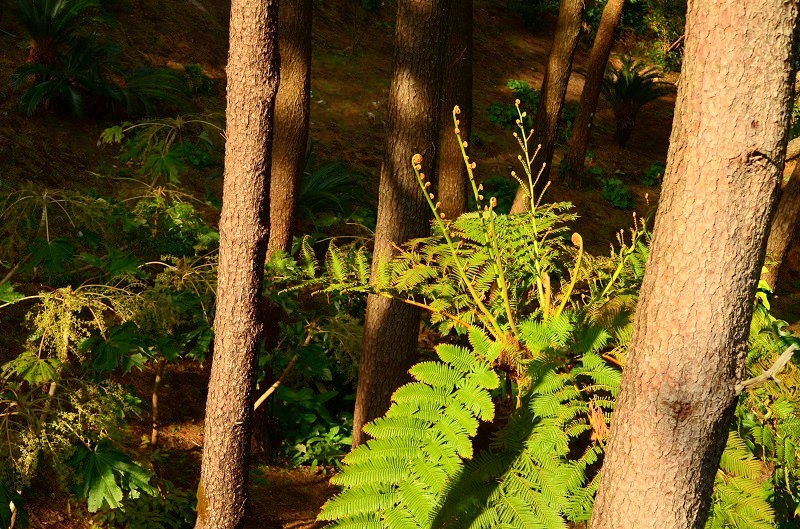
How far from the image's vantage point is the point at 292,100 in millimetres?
6973

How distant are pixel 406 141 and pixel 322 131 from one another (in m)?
6.33

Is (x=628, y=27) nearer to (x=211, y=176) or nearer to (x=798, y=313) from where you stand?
(x=798, y=313)

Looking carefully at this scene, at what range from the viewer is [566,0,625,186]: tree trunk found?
11125mm

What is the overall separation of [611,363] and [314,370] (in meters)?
2.24

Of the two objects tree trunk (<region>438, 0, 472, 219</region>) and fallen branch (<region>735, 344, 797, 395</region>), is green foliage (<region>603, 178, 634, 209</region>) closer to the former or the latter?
tree trunk (<region>438, 0, 472, 219</region>)

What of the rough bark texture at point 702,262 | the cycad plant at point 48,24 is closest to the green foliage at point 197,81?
the cycad plant at point 48,24

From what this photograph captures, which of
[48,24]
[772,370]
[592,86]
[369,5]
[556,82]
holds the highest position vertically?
[369,5]

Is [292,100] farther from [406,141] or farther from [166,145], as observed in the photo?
[406,141]

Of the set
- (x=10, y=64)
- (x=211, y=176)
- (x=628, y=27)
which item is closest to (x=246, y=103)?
(x=211, y=176)

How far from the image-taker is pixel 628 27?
60.3 ft

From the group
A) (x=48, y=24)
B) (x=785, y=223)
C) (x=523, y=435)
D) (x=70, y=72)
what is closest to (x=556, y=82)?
(x=785, y=223)

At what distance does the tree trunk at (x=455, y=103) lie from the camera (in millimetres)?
8180

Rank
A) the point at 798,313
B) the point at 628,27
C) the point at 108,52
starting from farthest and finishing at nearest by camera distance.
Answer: the point at 628,27, the point at 798,313, the point at 108,52

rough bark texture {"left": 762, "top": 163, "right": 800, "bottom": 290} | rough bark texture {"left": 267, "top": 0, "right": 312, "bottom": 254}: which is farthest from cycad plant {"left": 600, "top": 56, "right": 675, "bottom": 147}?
rough bark texture {"left": 267, "top": 0, "right": 312, "bottom": 254}
